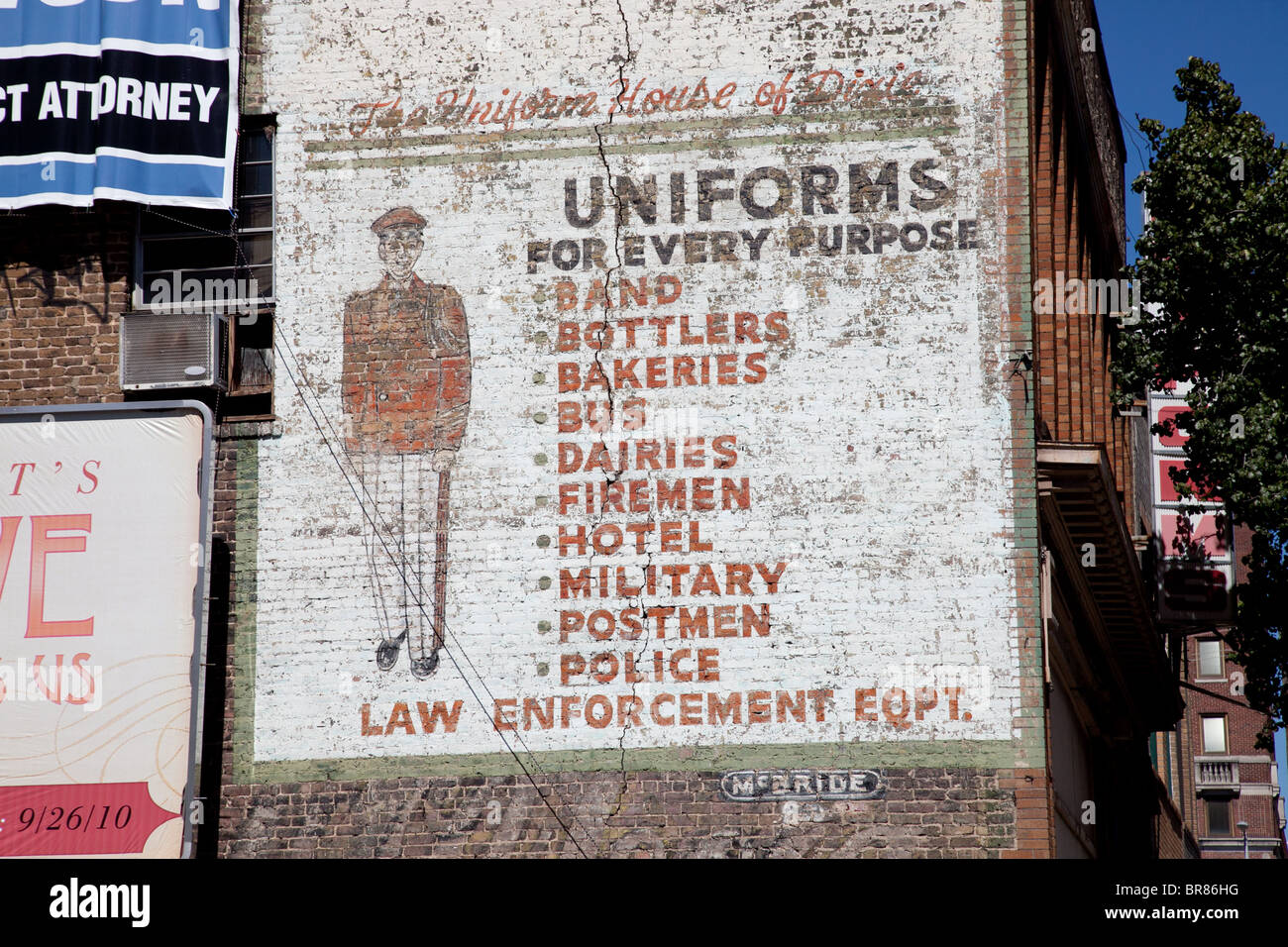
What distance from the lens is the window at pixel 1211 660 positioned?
206 feet

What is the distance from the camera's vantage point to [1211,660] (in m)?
63.7

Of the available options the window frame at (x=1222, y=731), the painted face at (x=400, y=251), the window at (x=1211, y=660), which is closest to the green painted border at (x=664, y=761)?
A: the painted face at (x=400, y=251)

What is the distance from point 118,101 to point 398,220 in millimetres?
3241

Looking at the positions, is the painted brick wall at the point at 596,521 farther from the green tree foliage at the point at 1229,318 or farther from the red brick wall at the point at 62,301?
the green tree foliage at the point at 1229,318

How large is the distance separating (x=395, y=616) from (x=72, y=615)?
3.07 metres

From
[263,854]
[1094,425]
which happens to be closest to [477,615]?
[263,854]

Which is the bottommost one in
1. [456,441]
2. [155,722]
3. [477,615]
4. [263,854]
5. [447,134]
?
[263,854]

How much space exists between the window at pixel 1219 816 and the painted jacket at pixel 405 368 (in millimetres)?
53200

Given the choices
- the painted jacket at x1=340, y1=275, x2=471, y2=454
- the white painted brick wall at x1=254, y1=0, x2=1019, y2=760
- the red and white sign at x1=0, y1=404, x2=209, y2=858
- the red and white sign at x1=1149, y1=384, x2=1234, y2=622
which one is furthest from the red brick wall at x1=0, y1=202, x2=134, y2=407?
the red and white sign at x1=1149, y1=384, x2=1234, y2=622

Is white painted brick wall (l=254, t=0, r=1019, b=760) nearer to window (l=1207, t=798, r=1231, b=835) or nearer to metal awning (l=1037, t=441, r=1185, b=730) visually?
metal awning (l=1037, t=441, r=1185, b=730)

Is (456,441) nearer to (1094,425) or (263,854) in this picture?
(263,854)

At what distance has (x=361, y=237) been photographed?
55.9 ft
